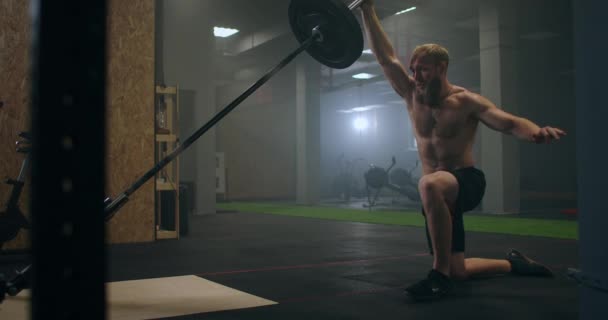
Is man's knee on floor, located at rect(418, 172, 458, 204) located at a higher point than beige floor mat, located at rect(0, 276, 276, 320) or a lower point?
higher

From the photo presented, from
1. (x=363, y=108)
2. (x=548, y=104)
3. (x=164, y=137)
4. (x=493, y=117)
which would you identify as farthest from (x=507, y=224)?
(x=363, y=108)

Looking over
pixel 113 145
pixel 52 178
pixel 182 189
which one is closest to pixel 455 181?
pixel 52 178

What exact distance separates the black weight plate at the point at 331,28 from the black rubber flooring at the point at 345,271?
3.41 ft

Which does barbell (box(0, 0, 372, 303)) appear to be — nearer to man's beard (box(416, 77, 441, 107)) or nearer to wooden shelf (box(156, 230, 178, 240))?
man's beard (box(416, 77, 441, 107))

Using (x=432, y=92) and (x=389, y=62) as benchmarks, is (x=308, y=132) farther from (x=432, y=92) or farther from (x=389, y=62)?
(x=432, y=92)

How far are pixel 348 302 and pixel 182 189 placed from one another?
13.2ft

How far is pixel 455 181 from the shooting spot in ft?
8.52

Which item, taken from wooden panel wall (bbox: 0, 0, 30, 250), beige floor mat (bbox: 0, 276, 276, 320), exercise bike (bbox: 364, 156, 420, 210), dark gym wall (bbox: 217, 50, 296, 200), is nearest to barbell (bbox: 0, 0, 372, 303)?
beige floor mat (bbox: 0, 276, 276, 320)

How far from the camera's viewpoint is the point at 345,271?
11.1ft

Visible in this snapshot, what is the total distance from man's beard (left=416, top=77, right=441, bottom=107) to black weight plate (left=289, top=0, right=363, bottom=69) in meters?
0.81

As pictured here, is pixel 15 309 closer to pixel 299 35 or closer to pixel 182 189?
pixel 299 35

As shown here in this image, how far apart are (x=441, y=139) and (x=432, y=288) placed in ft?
2.39

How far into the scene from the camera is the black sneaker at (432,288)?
2.46 meters

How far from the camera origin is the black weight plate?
6.23 ft
